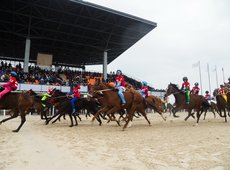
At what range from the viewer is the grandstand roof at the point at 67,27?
2794 cm

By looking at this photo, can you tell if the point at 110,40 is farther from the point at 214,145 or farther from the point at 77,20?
the point at 214,145

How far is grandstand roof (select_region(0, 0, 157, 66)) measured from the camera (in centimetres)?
2794

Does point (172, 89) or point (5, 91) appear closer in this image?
point (5, 91)


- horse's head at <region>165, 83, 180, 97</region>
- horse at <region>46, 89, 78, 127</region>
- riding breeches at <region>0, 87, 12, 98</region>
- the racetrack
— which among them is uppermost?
horse's head at <region>165, 83, 180, 97</region>

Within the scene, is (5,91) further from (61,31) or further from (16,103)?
(61,31)

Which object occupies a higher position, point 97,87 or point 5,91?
point 97,87

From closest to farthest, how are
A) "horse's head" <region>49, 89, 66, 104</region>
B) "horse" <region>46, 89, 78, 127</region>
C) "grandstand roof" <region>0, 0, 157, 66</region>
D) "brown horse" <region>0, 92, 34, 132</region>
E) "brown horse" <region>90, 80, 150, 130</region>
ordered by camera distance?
"brown horse" <region>0, 92, 34, 132</region> → "brown horse" <region>90, 80, 150, 130</region> → "horse" <region>46, 89, 78, 127</region> → "horse's head" <region>49, 89, 66, 104</region> → "grandstand roof" <region>0, 0, 157, 66</region>

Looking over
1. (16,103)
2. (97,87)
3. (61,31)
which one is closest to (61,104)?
(97,87)

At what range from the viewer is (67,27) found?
33.1 m

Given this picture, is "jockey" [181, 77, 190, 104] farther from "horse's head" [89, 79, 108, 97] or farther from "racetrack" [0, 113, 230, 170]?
"racetrack" [0, 113, 230, 170]

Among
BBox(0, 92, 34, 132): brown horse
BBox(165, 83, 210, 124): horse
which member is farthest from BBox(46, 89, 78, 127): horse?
BBox(165, 83, 210, 124): horse

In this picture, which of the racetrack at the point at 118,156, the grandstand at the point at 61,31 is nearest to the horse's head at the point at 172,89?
the racetrack at the point at 118,156

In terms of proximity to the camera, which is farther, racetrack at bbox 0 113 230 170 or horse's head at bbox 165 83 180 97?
horse's head at bbox 165 83 180 97

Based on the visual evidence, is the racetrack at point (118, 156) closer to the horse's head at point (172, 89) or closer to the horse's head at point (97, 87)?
the horse's head at point (97, 87)
